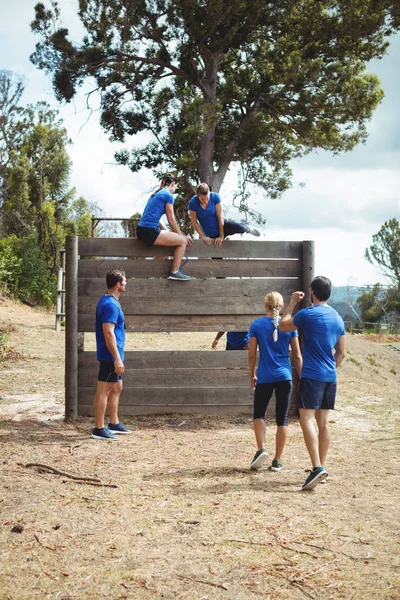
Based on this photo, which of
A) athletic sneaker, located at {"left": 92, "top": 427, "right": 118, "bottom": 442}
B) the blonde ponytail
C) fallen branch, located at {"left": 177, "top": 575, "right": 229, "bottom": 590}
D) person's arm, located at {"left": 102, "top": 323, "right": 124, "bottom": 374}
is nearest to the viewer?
fallen branch, located at {"left": 177, "top": 575, "right": 229, "bottom": 590}

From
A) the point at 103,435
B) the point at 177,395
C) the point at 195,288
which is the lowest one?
the point at 103,435

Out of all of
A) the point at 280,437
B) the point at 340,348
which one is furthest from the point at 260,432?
the point at 340,348

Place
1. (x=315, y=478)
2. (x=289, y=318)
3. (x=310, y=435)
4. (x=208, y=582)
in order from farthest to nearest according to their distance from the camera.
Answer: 1. (x=289, y=318)
2. (x=310, y=435)
3. (x=315, y=478)
4. (x=208, y=582)

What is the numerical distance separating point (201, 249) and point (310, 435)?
153 inches

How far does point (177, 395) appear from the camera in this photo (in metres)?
8.73

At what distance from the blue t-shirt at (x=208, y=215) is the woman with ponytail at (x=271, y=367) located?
310 cm

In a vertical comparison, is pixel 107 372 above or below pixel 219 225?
below

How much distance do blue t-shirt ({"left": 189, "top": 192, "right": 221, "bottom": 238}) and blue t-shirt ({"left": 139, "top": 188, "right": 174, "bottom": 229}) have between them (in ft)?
1.59

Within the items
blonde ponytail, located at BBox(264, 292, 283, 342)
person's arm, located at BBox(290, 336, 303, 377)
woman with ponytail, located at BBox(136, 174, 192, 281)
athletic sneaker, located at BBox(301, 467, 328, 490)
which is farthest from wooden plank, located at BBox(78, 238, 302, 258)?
athletic sneaker, located at BBox(301, 467, 328, 490)

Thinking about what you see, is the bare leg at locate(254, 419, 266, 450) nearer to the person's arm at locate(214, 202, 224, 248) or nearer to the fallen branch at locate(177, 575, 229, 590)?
the fallen branch at locate(177, 575, 229, 590)

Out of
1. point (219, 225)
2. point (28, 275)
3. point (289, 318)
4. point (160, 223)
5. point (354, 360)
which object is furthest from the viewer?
point (28, 275)

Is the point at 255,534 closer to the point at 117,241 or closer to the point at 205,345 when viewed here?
the point at 117,241

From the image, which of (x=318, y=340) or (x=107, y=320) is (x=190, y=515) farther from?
(x=107, y=320)

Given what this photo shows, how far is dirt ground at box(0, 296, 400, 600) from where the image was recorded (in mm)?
3613
